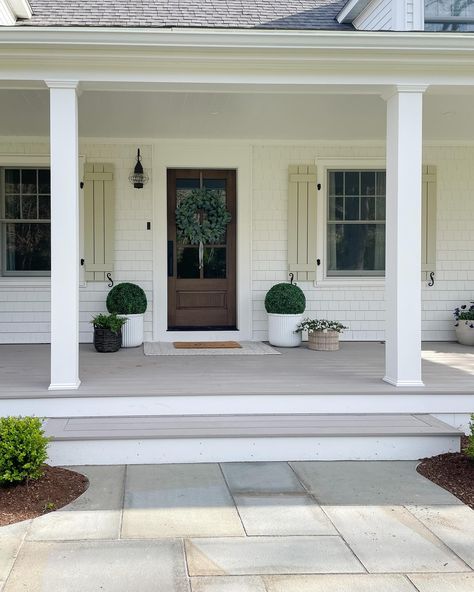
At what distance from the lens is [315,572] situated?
9.31 ft

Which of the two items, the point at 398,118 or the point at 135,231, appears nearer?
the point at 398,118

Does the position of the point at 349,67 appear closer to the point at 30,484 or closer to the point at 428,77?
the point at 428,77

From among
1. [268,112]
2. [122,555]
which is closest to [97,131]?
[268,112]

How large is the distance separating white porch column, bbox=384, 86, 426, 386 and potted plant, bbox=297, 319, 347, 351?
7.05 feet

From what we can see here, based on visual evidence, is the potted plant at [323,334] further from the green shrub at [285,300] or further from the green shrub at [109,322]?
the green shrub at [109,322]

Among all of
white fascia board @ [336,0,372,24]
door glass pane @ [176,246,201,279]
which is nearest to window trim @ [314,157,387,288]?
door glass pane @ [176,246,201,279]

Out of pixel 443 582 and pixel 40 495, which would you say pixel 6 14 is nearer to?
pixel 40 495

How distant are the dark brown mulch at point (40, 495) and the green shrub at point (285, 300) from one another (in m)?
3.96

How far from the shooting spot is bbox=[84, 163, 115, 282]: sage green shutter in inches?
310

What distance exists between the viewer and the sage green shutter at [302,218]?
8.09 metres

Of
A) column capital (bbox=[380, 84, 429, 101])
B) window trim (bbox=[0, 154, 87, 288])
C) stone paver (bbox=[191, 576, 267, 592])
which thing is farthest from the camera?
window trim (bbox=[0, 154, 87, 288])

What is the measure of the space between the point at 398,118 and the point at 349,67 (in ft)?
1.86

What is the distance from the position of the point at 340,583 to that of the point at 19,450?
1953 millimetres

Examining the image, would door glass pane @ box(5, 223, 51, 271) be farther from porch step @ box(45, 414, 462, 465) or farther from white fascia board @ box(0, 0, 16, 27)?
Answer: porch step @ box(45, 414, 462, 465)
